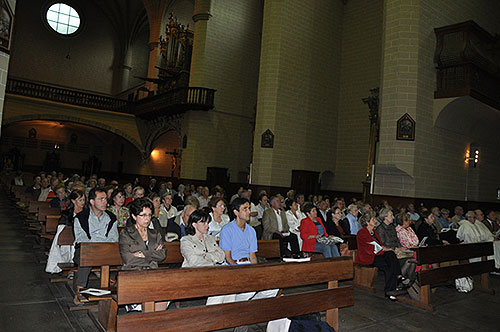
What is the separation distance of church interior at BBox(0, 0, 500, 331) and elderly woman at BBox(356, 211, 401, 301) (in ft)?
1.09

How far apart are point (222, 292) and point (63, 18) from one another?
29.7m

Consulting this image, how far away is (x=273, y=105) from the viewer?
→ 1402cm

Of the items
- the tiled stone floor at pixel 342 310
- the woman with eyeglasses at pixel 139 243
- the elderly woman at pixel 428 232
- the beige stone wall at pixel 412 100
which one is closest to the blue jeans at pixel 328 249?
the tiled stone floor at pixel 342 310

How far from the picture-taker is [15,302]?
13.0 feet

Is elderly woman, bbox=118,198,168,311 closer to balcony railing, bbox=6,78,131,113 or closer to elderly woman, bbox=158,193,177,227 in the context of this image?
elderly woman, bbox=158,193,177,227

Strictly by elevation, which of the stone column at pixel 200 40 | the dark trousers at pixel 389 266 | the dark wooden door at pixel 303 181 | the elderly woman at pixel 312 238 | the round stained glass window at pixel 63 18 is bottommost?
the dark trousers at pixel 389 266

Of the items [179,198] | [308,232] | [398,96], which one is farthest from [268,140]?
[308,232]

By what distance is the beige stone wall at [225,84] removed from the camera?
1752cm

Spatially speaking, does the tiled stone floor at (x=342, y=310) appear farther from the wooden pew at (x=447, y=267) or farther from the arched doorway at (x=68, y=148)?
the arched doorway at (x=68, y=148)

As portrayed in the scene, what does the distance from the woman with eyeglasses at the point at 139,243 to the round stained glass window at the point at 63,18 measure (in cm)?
2798

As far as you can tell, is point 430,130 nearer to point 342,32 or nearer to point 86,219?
point 342,32

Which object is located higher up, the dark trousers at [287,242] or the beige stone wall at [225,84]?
the beige stone wall at [225,84]

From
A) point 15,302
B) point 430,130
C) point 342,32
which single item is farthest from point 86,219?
point 342,32

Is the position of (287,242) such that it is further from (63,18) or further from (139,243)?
(63,18)
